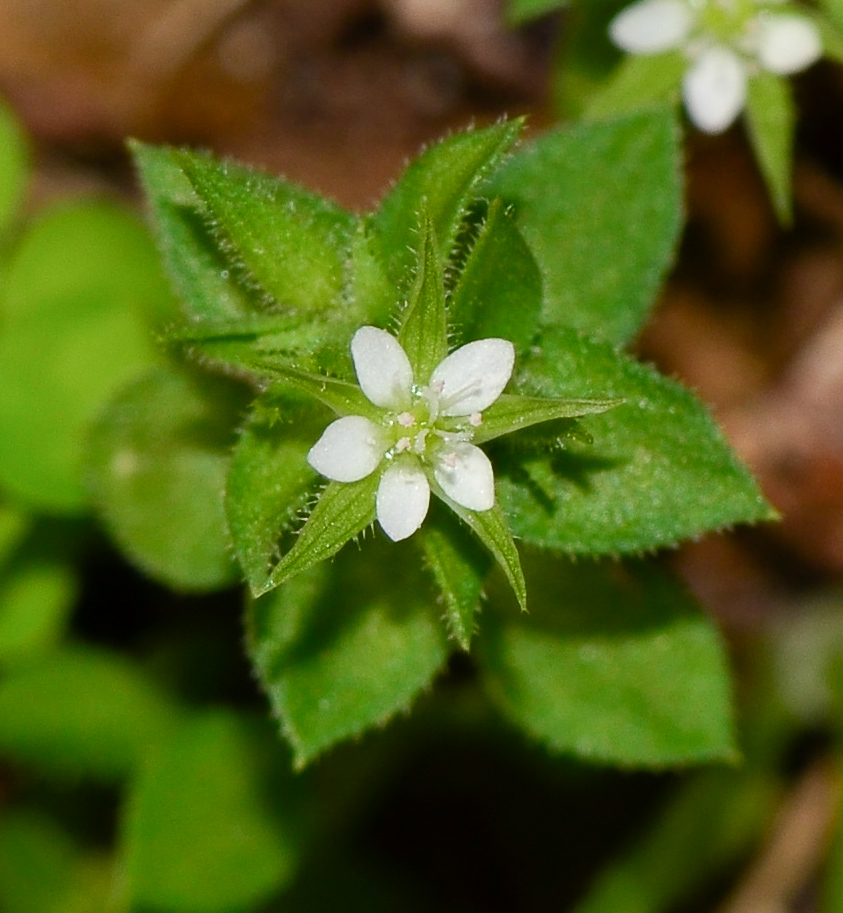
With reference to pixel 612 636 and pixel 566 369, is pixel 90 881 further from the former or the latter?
pixel 566 369

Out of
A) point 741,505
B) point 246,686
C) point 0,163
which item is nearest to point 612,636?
point 741,505

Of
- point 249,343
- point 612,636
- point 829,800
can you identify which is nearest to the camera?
point 249,343

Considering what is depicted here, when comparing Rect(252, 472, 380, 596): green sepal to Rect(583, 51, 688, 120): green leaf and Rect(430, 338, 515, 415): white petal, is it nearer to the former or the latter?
Rect(430, 338, 515, 415): white petal

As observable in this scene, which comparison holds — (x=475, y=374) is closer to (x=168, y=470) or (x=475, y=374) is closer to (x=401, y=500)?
(x=401, y=500)

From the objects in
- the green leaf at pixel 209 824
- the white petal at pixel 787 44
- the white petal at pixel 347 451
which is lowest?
the green leaf at pixel 209 824

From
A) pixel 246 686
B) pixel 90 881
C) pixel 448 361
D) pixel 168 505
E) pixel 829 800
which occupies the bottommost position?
pixel 90 881

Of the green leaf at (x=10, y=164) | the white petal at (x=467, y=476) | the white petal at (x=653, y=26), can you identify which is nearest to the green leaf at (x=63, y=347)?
the green leaf at (x=10, y=164)

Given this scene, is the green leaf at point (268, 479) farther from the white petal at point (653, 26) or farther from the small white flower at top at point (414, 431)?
the white petal at point (653, 26)
